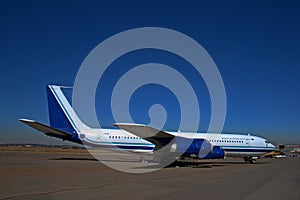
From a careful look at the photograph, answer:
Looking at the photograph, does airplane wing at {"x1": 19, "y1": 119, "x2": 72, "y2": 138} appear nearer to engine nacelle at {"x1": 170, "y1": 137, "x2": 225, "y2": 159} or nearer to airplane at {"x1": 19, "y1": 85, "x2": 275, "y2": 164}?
airplane at {"x1": 19, "y1": 85, "x2": 275, "y2": 164}

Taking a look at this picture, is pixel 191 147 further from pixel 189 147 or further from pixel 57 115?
pixel 57 115

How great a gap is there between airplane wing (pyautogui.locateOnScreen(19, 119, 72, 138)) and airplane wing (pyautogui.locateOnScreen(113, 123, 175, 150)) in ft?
20.5

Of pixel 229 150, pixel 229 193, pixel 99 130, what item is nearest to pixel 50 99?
pixel 99 130

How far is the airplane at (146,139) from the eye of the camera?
2525 cm

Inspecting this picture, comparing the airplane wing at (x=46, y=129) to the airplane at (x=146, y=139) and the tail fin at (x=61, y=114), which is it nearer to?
the airplane at (x=146, y=139)

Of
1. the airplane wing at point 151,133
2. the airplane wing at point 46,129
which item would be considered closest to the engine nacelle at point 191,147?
the airplane wing at point 151,133

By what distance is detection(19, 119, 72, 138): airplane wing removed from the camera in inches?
887

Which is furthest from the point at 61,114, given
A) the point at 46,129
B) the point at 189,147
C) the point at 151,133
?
the point at 189,147

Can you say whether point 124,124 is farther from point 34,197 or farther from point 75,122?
point 34,197

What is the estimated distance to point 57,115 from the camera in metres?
29.2

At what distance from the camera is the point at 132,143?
28.4 metres

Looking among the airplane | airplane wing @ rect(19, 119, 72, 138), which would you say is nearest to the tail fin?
the airplane

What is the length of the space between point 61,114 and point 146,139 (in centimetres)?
874

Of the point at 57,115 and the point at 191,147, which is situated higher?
the point at 57,115
